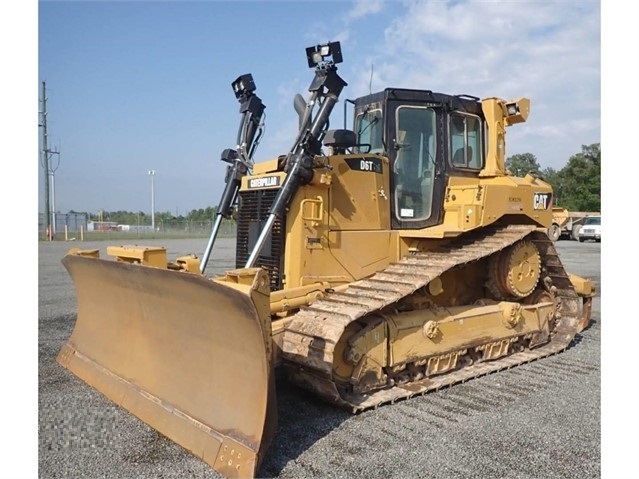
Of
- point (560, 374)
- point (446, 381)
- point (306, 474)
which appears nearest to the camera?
point (306, 474)

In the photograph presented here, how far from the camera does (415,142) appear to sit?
6.65 m

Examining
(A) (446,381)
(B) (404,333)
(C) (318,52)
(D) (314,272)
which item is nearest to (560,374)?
(A) (446,381)

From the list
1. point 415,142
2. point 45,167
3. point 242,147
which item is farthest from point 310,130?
point 45,167

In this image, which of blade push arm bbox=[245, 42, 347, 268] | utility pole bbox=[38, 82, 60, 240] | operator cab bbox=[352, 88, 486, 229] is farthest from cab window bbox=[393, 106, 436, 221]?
utility pole bbox=[38, 82, 60, 240]

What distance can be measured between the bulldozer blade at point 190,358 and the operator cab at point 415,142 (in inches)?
114

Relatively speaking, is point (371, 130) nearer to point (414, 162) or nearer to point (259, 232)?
point (414, 162)

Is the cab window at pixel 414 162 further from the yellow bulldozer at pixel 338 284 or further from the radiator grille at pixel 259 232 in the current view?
the radiator grille at pixel 259 232

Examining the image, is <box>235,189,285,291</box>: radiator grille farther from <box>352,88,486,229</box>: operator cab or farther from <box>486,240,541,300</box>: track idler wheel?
<box>486,240,541,300</box>: track idler wheel

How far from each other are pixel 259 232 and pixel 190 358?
2012 mm

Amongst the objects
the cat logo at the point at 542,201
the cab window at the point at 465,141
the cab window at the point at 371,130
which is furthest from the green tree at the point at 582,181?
the cab window at the point at 371,130

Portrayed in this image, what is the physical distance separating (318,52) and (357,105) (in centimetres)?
115

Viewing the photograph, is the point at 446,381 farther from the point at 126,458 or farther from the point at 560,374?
the point at 126,458

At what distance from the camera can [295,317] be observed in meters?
5.33

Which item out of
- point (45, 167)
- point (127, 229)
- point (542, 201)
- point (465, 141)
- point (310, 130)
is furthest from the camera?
point (127, 229)
